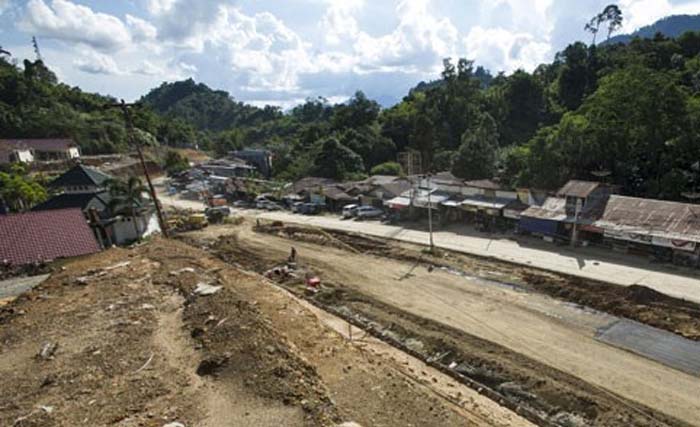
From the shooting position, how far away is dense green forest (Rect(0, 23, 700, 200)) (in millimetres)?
36969

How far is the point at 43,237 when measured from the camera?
984 inches

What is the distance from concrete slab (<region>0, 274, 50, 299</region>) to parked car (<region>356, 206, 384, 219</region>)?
30.5m

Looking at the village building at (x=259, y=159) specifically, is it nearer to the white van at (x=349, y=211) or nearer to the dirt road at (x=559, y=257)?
the white van at (x=349, y=211)

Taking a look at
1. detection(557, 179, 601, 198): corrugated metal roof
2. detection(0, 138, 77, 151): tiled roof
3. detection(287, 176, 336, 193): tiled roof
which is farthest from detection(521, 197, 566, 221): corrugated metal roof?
detection(0, 138, 77, 151): tiled roof

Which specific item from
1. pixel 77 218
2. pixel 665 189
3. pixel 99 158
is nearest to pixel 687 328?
pixel 665 189

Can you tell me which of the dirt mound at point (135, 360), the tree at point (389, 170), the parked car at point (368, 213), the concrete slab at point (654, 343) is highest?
the tree at point (389, 170)

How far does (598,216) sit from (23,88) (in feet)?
333

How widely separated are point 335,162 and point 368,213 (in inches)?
874

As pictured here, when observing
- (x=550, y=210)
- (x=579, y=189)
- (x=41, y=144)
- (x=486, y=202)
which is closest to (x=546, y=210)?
(x=550, y=210)

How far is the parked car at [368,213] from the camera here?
155 feet

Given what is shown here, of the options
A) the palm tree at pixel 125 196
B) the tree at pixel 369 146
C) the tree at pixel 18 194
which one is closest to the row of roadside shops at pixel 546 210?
the tree at pixel 369 146

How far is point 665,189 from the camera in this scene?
34094 mm

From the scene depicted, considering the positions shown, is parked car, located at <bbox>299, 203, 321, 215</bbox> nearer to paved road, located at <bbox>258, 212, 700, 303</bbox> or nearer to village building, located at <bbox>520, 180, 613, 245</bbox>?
paved road, located at <bbox>258, 212, 700, 303</bbox>

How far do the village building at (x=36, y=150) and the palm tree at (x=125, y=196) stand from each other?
37.4m
